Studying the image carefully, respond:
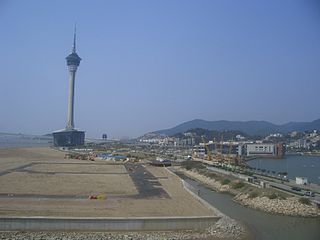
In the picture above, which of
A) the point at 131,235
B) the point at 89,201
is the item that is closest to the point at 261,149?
the point at 89,201

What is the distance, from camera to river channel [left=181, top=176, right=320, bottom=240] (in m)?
15.3

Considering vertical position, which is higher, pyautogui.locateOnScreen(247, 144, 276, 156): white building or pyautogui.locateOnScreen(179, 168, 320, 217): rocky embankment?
pyautogui.locateOnScreen(247, 144, 276, 156): white building

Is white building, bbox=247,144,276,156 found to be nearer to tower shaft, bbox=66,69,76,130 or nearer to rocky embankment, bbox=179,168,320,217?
tower shaft, bbox=66,69,76,130

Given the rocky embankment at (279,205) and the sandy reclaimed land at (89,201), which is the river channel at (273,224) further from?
the sandy reclaimed land at (89,201)

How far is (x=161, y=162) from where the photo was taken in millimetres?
48906

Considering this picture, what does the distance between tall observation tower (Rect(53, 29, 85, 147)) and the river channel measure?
7692 centimetres

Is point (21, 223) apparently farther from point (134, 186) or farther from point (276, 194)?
point (276, 194)

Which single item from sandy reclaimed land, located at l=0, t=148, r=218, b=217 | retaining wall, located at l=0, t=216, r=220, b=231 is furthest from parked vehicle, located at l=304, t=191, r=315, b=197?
retaining wall, located at l=0, t=216, r=220, b=231

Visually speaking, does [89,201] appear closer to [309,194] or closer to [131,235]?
[131,235]

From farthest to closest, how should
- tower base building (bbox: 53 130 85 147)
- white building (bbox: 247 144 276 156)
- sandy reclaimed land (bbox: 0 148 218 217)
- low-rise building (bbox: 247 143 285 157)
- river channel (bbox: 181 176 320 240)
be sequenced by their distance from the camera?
tower base building (bbox: 53 130 85 147) → white building (bbox: 247 144 276 156) → low-rise building (bbox: 247 143 285 157) → sandy reclaimed land (bbox: 0 148 218 217) → river channel (bbox: 181 176 320 240)

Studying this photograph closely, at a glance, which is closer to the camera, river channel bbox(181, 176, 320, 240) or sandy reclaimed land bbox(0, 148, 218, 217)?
river channel bbox(181, 176, 320, 240)

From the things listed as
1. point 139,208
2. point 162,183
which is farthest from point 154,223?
point 162,183

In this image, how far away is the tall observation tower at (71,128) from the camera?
3720 inches

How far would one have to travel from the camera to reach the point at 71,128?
98375mm
